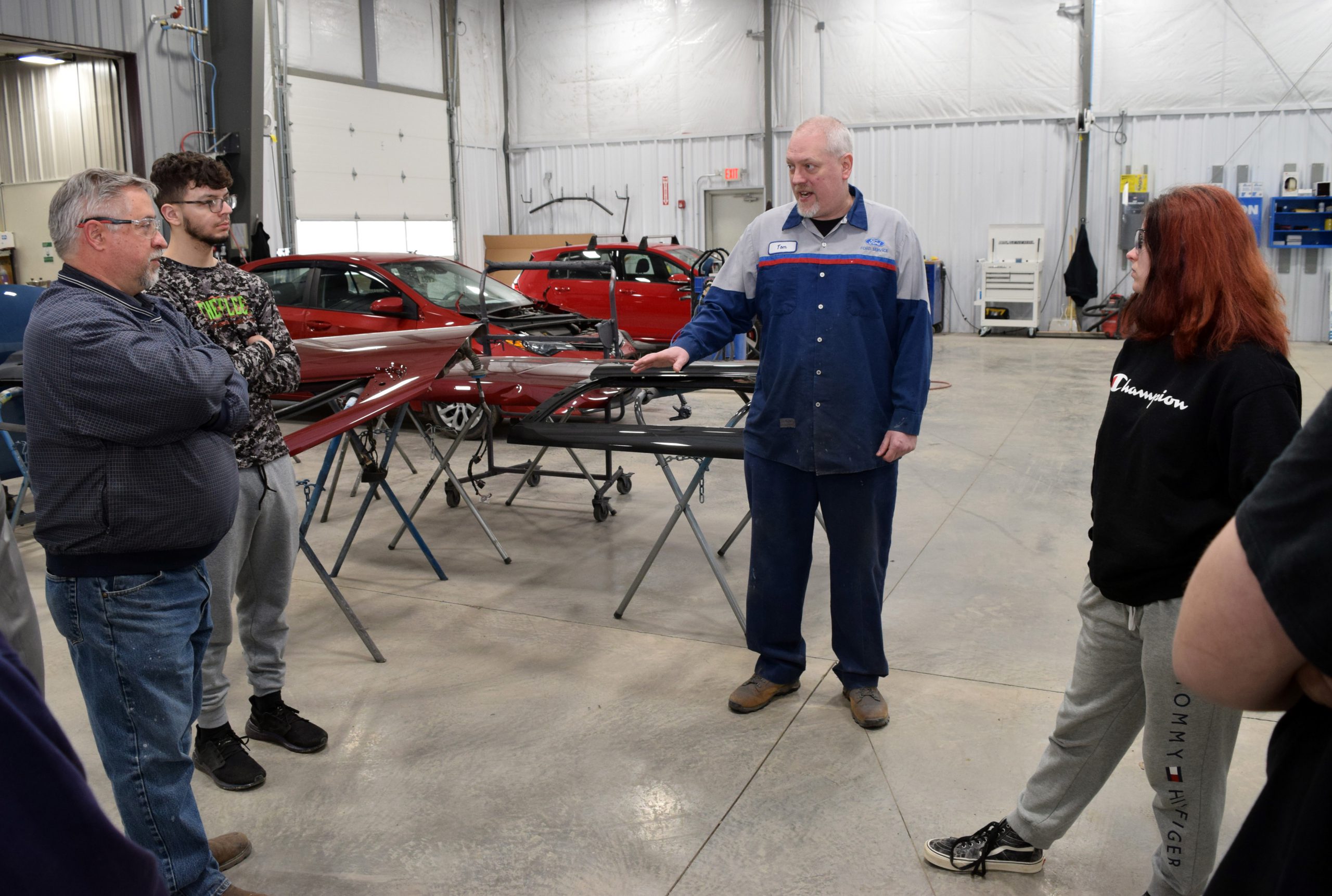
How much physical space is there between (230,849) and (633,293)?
9.02m

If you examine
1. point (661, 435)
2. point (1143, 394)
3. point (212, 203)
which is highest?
point (212, 203)

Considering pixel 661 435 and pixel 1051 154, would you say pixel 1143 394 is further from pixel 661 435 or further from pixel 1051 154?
pixel 1051 154

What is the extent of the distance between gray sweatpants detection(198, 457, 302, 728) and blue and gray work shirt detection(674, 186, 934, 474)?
1461 mm

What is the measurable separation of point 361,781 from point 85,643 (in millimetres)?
1035

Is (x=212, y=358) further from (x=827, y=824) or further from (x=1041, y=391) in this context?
(x=1041, y=391)

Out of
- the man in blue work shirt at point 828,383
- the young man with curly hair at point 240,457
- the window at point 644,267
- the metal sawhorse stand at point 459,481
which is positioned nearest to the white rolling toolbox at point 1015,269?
the window at point 644,267

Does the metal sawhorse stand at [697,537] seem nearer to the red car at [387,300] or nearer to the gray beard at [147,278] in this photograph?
the gray beard at [147,278]

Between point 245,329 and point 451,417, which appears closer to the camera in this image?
point 245,329

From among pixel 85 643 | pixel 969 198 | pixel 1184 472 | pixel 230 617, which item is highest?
pixel 969 198

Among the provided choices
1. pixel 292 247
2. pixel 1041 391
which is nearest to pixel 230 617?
pixel 1041 391

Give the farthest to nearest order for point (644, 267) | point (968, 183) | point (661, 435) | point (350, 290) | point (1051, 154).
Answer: point (968, 183)
point (1051, 154)
point (644, 267)
point (350, 290)
point (661, 435)

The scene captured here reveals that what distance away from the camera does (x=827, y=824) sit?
2.63 metres

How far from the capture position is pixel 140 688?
2.09 m

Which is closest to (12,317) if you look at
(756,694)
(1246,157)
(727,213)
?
(756,694)
